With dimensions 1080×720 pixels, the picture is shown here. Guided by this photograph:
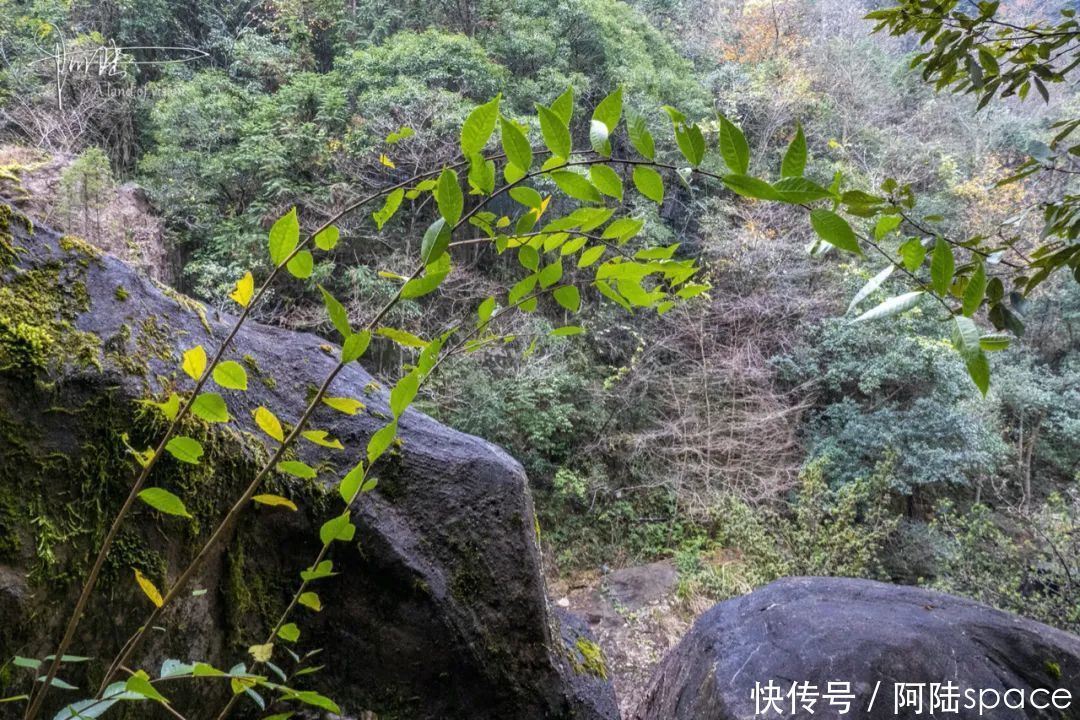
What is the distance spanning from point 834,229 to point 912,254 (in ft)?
0.61

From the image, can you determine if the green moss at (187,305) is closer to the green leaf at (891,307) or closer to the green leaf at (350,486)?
the green leaf at (350,486)

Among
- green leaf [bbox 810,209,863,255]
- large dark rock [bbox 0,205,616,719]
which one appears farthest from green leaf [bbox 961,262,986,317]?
large dark rock [bbox 0,205,616,719]

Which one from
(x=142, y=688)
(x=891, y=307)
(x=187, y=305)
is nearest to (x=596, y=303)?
(x=187, y=305)

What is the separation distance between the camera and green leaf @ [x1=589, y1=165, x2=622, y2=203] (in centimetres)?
51

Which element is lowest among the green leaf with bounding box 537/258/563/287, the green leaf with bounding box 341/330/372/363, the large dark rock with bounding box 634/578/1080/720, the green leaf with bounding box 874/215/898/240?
the large dark rock with bounding box 634/578/1080/720

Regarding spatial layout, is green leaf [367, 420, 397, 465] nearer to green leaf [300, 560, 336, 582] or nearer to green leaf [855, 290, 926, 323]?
green leaf [300, 560, 336, 582]

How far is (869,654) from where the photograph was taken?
1.74 m

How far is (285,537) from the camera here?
124 centimetres

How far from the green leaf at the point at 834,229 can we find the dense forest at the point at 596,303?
4.10 m

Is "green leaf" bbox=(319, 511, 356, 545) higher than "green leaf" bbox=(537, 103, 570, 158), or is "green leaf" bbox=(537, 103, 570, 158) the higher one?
"green leaf" bbox=(537, 103, 570, 158)

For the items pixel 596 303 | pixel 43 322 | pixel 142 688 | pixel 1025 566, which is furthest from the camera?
pixel 596 303

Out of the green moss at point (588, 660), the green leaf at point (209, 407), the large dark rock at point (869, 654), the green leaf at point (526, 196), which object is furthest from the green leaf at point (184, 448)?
the large dark rock at point (869, 654)

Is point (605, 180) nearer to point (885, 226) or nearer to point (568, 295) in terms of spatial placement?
point (568, 295)

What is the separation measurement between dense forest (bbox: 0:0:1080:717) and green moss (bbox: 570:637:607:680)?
2922 mm
